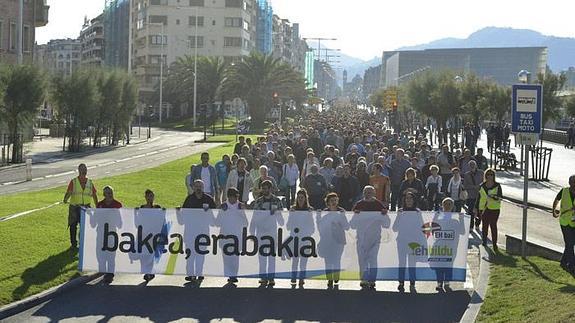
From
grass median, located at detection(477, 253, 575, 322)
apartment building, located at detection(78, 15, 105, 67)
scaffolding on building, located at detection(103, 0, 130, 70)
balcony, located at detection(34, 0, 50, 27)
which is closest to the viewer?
grass median, located at detection(477, 253, 575, 322)

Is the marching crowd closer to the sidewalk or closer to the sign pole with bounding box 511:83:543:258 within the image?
the sign pole with bounding box 511:83:543:258

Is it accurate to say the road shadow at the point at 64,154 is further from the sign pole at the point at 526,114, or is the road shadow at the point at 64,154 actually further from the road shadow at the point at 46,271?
the sign pole at the point at 526,114

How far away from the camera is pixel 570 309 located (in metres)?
9.87

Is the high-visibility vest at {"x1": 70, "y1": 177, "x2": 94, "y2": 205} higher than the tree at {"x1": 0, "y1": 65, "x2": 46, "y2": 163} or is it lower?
lower

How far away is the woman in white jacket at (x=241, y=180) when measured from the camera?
1816 cm

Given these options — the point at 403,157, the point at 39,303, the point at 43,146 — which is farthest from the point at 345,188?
the point at 43,146

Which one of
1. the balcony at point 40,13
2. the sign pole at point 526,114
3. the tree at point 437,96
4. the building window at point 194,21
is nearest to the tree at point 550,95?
the tree at point 437,96

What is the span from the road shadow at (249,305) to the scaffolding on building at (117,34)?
4893 inches

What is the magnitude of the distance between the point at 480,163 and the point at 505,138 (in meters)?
20.2

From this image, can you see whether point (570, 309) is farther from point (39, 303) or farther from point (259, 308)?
point (39, 303)

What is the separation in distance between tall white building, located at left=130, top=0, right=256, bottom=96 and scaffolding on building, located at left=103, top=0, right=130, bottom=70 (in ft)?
37.6

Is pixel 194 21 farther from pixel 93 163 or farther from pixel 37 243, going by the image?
pixel 37 243

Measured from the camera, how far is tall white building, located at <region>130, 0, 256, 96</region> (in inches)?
4776

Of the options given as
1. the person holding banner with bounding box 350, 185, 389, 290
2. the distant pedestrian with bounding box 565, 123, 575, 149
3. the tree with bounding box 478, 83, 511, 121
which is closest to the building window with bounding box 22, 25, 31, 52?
the tree with bounding box 478, 83, 511, 121
